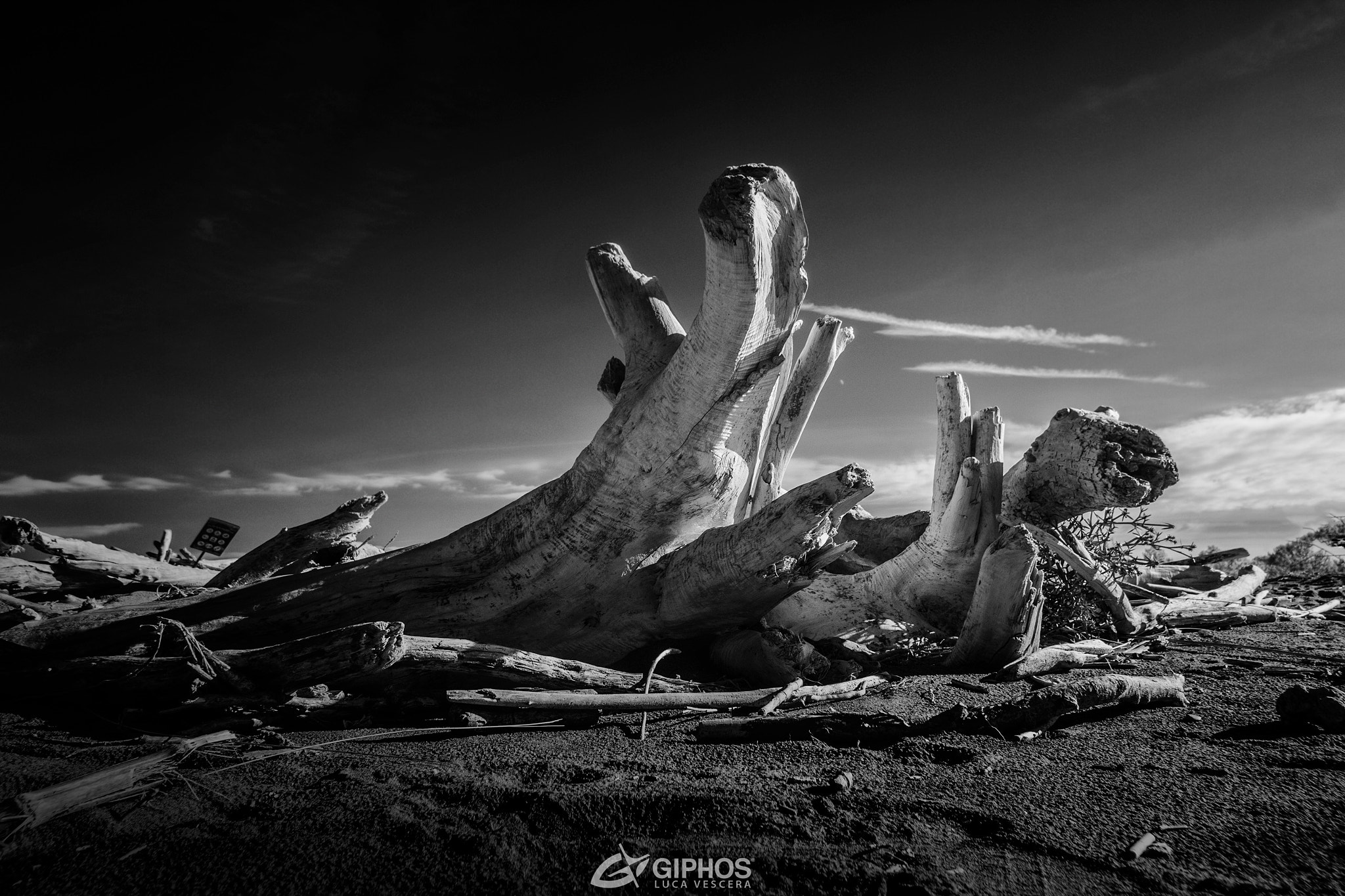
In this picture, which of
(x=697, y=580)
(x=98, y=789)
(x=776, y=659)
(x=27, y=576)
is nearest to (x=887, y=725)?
(x=776, y=659)

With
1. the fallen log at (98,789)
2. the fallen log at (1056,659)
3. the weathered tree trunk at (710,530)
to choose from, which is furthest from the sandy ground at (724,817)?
the weathered tree trunk at (710,530)

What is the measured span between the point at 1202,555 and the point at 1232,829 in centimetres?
1118

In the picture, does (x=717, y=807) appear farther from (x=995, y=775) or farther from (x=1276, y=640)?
(x=1276, y=640)

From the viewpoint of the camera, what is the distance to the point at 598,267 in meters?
7.65

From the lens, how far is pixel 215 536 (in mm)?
11875

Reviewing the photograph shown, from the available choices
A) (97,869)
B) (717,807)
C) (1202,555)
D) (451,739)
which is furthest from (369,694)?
(1202,555)

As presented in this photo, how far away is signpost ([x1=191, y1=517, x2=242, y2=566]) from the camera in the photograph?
463 inches

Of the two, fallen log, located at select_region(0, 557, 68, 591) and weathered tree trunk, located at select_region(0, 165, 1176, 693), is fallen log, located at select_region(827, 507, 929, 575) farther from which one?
fallen log, located at select_region(0, 557, 68, 591)

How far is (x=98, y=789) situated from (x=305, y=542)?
5910 mm

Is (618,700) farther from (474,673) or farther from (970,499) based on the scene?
(970,499)

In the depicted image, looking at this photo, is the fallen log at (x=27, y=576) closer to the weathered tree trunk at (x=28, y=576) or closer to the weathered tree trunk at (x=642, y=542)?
the weathered tree trunk at (x=28, y=576)

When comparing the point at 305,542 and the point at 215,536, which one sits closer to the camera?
the point at 305,542

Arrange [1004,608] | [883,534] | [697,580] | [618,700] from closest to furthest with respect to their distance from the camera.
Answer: [618,700] < [1004,608] < [697,580] < [883,534]

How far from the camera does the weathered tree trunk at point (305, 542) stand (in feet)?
27.2
